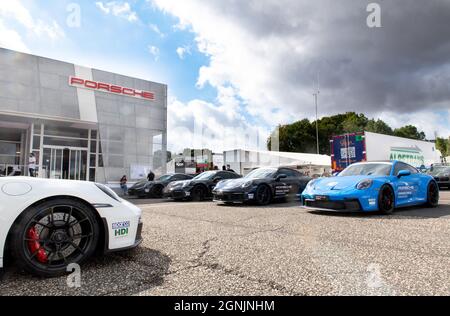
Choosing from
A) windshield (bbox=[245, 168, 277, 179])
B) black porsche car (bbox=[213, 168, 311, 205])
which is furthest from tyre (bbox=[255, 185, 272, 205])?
windshield (bbox=[245, 168, 277, 179])

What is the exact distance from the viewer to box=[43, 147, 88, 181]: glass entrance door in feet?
58.1

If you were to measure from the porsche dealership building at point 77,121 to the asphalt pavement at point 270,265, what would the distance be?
15.2 m

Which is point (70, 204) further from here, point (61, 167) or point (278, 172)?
point (61, 167)

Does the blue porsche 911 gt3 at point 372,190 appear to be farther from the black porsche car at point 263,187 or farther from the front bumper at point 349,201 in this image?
the black porsche car at point 263,187

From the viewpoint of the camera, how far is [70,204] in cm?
276

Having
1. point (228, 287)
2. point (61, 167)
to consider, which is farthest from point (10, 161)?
point (228, 287)

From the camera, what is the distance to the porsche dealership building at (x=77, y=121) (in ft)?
53.1

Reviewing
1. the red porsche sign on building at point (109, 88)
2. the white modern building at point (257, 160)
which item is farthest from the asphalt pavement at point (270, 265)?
the white modern building at point (257, 160)

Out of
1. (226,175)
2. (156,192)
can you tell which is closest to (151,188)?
(156,192)

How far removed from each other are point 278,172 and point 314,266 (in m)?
7.46

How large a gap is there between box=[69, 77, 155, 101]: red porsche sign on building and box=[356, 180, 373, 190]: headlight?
16561mm

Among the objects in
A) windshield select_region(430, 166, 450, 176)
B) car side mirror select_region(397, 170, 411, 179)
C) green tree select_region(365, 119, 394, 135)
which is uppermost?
green tree select_region(365, 119, 394, 135)

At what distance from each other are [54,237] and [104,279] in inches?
23.0

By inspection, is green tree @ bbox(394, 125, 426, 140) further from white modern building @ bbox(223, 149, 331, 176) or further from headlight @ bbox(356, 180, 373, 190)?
headlight @ bbox(356, 180, 373, 190)
